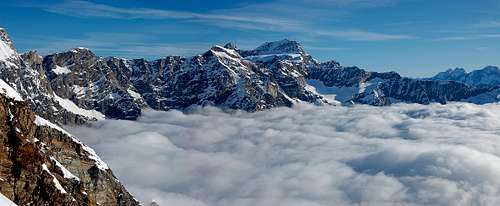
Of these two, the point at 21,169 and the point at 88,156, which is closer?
the point at 21,169

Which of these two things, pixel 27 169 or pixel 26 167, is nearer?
pixel 26 167

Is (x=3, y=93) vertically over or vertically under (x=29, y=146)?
over

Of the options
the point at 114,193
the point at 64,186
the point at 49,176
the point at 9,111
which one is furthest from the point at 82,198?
the point at 114,193

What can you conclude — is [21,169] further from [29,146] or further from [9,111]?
[9,111]

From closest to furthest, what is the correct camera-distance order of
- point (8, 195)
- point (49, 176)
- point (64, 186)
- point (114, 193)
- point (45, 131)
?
point (8, 195), point (49, 176), point (64, 186), point (45, 131), point (114, 193)

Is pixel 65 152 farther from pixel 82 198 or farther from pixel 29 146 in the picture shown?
pixel 29 146

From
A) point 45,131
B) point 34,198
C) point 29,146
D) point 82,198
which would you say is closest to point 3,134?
point 29,146

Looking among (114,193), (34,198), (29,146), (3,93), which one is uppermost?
(3,93)

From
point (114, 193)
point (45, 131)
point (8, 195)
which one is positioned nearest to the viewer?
point (8, 195)

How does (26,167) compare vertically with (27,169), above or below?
above
